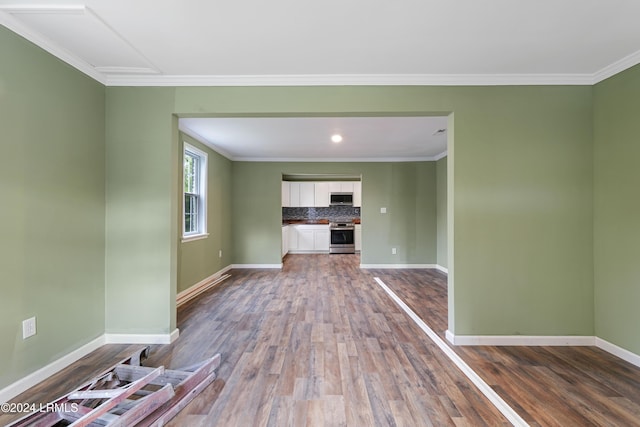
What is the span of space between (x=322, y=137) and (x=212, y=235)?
249 cm

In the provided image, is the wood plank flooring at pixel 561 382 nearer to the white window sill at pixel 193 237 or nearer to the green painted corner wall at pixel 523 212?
the green painted corner wall at pixel 523 212

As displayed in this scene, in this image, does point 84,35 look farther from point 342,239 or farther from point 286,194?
point 342,239

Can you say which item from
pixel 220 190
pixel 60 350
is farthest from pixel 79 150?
pixel 220 190

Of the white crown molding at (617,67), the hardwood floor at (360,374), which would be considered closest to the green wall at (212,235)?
the hardwood floor at (360,374)

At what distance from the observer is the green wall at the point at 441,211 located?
5.41 m

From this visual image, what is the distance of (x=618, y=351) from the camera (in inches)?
88.0

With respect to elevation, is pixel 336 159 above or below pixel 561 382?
above

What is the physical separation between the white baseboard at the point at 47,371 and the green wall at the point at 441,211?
5.35 metres

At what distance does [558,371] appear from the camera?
204 cm

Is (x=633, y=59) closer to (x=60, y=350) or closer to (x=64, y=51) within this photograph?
(x=64, y=51)

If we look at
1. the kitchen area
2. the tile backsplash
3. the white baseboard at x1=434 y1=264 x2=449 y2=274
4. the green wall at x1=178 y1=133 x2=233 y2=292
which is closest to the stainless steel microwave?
the kitchen area

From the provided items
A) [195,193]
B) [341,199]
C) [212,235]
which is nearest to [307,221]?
[341,199]

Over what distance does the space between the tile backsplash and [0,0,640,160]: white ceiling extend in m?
6.14

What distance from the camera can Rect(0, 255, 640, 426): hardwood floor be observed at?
1.60 metres
